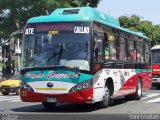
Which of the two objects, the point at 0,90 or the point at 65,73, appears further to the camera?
the point at 0,90

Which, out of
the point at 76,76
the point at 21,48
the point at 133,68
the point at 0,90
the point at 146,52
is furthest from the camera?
the point at 0,90

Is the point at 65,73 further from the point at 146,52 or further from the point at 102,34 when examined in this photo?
the point at 146,52

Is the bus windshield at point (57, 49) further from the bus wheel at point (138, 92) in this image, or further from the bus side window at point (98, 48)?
the bus wheel at point (138, 92)

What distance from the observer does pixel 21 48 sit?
15.4 metres

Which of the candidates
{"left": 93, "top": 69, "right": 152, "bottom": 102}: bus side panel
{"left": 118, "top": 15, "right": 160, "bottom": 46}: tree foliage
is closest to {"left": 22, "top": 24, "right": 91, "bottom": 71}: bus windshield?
{"left": 93, "top": 69, "right": 152, "bottom": 102}: bus side panel

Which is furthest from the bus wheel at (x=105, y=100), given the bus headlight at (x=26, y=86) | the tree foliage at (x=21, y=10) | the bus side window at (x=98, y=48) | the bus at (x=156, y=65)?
the tree foliage at (x=21, y=10)

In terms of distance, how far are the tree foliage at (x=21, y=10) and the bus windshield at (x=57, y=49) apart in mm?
20627

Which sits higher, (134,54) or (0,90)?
(134,54)

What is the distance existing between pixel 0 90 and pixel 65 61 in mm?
14201

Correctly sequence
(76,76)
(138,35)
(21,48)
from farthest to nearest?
(138,35) < (21,48) < (76,76)

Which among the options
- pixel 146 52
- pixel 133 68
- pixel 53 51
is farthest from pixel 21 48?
pixel 146 52

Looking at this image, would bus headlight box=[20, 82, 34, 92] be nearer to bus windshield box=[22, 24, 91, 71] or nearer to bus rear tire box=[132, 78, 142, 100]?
bus windshield box=[22, 24, 91, 71]

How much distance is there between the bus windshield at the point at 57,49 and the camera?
47.5 ft

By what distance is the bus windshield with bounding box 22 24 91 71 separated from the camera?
14.5 m
